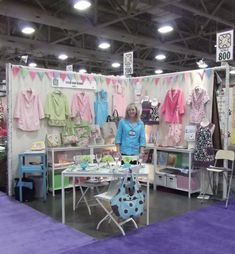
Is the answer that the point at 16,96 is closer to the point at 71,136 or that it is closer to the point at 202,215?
the point at 71,136

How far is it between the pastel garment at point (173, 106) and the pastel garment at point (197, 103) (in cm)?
Result: 21

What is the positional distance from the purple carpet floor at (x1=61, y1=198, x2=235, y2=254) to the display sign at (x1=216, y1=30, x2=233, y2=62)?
8.15 feet

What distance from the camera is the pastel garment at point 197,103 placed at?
5.50 meters

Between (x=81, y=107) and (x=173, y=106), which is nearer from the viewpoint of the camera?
(x=173, y=106)

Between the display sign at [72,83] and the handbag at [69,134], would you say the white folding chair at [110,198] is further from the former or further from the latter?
the display sign at [72,83]

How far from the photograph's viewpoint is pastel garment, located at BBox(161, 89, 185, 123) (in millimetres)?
5844

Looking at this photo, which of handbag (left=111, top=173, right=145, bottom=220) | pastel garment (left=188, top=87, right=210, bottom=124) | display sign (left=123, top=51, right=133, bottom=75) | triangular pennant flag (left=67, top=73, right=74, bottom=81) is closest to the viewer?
handbag (left=111, top=173, right=145, bottom=220)

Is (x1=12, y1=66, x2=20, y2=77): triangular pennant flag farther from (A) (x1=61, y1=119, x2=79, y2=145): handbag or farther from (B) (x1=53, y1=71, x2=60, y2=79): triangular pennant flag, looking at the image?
(A) (x1=61, y1=119, x2=79, y2=145): handbag

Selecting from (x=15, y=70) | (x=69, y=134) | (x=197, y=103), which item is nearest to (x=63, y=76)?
(x=15, y=70)

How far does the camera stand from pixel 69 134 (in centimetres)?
591

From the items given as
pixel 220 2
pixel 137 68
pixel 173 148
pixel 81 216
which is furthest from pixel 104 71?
pixel 81 216

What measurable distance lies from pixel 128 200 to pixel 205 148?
204 cm

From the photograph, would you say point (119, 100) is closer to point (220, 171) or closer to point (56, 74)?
point (56, 74)

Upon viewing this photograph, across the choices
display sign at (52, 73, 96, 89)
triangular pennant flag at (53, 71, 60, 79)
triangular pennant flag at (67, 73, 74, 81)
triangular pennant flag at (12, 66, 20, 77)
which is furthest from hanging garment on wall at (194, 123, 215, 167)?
triangular pennant flag at (12, 66, 20, 77)
